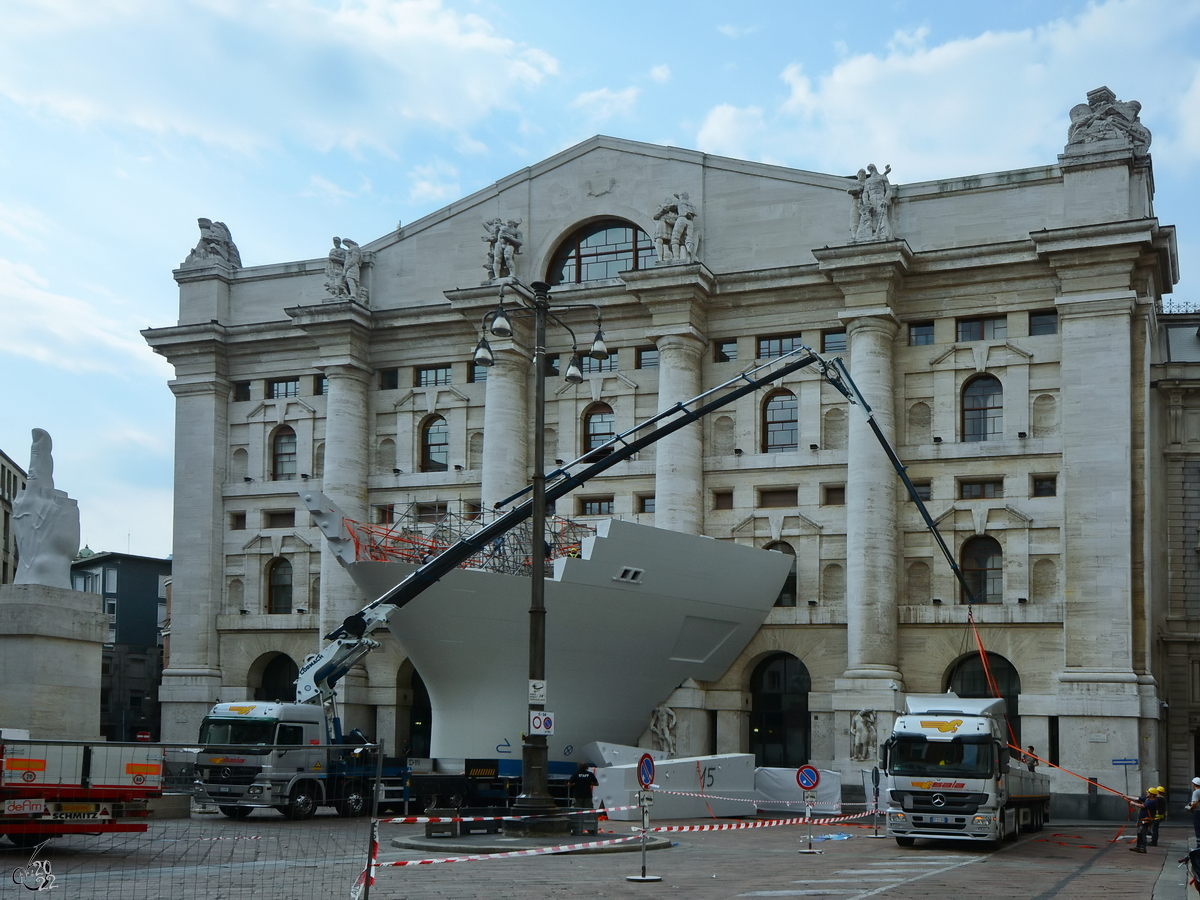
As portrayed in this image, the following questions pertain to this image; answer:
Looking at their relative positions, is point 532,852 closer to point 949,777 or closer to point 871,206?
point 949,777

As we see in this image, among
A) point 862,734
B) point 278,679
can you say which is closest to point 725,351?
point 862,734

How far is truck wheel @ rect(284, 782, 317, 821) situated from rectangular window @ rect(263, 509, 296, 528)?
2089 cm

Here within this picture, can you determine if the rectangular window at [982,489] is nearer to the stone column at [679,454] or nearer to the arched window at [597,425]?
the stone column at [679,454]

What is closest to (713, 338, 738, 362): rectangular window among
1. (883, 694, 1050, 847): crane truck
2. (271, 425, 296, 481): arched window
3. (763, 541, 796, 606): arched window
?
(763, 541, 796, 606): arched window

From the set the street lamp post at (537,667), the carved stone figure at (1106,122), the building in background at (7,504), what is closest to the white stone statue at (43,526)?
the street lamp post at (537,667)

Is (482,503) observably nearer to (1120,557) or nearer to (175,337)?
(175,337)

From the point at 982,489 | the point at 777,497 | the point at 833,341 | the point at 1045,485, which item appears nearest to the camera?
the point at 1045,485

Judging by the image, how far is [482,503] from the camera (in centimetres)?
5066

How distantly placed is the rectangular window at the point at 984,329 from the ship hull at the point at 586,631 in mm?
9533

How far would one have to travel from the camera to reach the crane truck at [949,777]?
92.0 ft

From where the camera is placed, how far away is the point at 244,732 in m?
35.5

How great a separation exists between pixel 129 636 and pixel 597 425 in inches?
1851

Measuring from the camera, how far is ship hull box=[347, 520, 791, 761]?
132 feet

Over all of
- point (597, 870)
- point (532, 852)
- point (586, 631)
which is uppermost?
point (586, 631)
